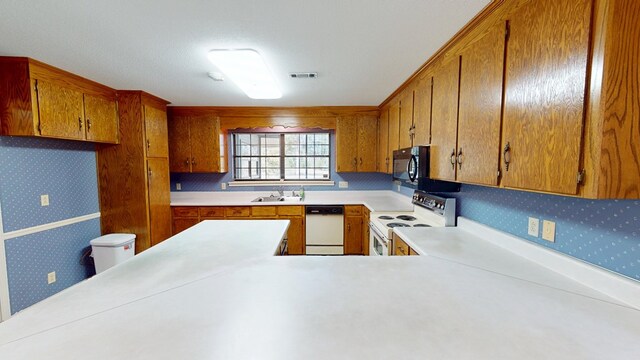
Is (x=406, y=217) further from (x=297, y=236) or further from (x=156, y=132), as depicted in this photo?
(x=156, y=132)

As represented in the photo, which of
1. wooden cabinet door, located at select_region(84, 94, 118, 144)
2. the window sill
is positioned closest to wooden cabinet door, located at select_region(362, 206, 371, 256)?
the window sill

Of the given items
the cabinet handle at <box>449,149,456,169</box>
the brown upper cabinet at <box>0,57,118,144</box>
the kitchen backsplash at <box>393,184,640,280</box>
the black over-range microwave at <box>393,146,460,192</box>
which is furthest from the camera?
the black over-range microwave at <box>393,146,460,192</box>

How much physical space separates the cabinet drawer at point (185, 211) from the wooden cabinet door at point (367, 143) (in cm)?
249

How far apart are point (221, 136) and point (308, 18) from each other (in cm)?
278

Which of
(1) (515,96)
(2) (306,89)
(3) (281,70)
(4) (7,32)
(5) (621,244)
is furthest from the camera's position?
(2) (306,89)

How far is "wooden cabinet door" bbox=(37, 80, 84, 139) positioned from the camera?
2.17 m

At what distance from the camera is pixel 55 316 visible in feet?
2.91

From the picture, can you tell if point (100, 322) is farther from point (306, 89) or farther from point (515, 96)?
point (306, 89)

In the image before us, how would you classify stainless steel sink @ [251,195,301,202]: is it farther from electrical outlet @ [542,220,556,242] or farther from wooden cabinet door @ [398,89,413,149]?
electrical outlet @ [542,220,556,242]

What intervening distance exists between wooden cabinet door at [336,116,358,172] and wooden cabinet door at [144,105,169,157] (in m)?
2.43

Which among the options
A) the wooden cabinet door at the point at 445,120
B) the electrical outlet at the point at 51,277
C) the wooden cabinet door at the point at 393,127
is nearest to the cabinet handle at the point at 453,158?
the wooden cabinet door at the point at 445,120

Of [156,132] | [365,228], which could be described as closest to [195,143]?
[156,132]

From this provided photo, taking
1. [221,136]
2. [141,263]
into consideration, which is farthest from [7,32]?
[221,136]

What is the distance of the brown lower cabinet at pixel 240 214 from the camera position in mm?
3566
